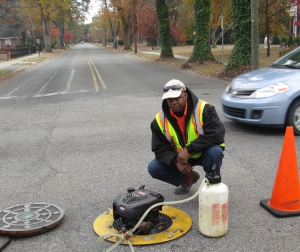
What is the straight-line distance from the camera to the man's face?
384 centimetres

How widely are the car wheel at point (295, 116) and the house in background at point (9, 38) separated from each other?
3101 inches

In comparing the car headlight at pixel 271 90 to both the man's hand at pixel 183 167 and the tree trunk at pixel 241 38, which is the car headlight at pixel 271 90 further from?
the tree trunk at pixel 241 38

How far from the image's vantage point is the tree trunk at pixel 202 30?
22.9 meters

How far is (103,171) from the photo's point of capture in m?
5.38

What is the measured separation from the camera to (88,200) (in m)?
4.42

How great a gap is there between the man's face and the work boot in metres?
Answer: 0.89

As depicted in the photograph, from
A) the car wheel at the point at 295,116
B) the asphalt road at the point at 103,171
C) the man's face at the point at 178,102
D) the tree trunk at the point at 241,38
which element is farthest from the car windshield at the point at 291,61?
the tree trunk at the point at 241,38

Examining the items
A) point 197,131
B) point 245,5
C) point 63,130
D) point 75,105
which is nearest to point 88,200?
point 197,131

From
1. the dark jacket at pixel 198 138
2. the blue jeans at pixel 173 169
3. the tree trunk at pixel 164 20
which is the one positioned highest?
the tree trunk at pixel 164 20

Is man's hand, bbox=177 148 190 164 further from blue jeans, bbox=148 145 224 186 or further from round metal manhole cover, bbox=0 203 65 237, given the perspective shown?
round metal manhole cover, bbox=0 203 65 237

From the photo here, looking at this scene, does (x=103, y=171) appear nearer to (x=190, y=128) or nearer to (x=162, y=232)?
(x=190, y=128)

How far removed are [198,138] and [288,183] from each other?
979mm

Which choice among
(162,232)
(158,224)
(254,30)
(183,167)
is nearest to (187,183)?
(183,167)

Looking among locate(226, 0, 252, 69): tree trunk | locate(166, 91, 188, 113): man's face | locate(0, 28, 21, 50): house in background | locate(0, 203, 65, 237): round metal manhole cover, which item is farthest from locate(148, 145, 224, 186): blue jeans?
locate(0, 28, 21, 50): house in background
